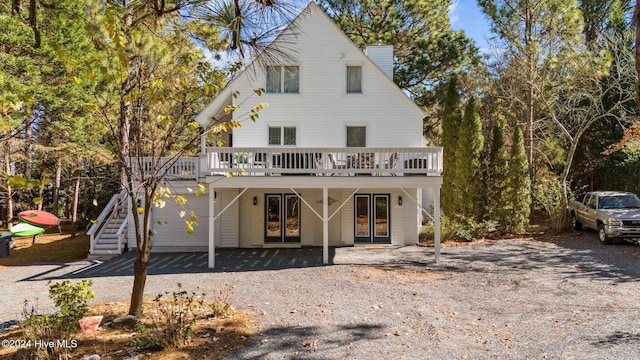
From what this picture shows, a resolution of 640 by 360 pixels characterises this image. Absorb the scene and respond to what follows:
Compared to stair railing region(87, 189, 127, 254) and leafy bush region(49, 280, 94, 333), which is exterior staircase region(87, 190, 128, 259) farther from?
leafy bush region(49, 280, 94, 333)

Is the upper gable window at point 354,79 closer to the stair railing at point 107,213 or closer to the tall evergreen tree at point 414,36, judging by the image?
the tall evergreen tree at point 414,36

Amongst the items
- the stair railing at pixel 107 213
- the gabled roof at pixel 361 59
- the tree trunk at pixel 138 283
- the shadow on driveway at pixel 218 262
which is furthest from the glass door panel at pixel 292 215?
the tree trunk at pixel 138 283

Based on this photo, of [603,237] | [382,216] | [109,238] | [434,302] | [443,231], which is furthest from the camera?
[443,231]

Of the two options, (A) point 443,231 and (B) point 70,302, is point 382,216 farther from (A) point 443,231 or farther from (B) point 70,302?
(B) point 70,302

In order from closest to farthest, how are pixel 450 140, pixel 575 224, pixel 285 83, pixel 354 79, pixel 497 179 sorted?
1. pixel 285 83
2. pixel 354 79
3. pixel 575 224
4. pixel 497 179
5. pixel 450 140

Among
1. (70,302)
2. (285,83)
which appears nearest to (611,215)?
(285,83)

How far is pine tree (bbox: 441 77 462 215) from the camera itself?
16391mm

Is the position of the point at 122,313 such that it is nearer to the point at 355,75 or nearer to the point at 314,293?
the point at 314,293

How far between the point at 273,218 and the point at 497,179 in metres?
9.42

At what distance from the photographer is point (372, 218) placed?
14.4 metres

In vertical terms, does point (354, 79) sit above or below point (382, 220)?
above

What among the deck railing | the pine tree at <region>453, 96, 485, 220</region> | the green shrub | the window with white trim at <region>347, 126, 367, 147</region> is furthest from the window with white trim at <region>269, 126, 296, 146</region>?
the pine tree at <region>453, 96, 485, 220</region>

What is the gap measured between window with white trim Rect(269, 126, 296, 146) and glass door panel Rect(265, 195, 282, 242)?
6.88 ft

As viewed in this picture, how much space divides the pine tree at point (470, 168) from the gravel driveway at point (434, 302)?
3495mm
